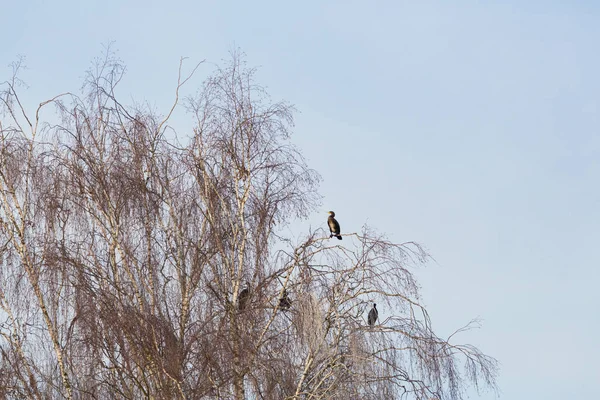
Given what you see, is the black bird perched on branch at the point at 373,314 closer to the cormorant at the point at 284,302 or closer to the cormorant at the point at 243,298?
the cormorant at the point at 284,302

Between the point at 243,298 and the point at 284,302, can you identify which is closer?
the point at 284,302

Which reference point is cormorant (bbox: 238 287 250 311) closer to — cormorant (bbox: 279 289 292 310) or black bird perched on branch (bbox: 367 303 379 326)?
cormorant (bbox: 279 289 292 310)

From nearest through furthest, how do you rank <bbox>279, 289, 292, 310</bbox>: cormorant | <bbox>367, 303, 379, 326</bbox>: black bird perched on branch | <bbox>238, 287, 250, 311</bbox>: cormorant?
<bbox>367, 303, 379, 326</bbox>: black bird perched on branch < <bbox>279, 289, 292, 310</bbox>: cormorant < <bbox>238, 287, 250, 311</bbox>: cormorant

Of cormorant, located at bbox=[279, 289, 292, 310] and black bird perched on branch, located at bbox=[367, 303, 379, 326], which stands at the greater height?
cormorant, located at bbox=[279, 289, 292, 310]

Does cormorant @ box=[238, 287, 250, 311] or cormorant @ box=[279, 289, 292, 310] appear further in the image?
cormorant @ box=[238, 287, 250, 311]

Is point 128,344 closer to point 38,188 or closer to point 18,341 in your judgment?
point 18,341

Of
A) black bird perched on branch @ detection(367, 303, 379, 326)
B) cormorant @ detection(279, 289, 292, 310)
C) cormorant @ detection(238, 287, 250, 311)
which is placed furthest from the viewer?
cormorant @ detection(238, 287, 250, 311)

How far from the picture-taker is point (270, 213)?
10.8 metres

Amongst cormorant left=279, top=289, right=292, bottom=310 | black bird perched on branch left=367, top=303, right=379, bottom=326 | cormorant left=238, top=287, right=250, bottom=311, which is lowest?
black bird perched on branch left=367, top=303, right=379, bottom=326

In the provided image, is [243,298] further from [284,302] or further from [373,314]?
[373,314]

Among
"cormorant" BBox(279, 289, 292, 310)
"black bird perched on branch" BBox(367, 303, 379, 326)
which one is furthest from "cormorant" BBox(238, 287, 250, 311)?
"black bird perched on branch" BBox(367, 303, 379, 326)

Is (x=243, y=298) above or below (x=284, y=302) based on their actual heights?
above

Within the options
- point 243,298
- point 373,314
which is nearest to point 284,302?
point 243,298

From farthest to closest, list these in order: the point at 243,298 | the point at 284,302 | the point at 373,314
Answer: the point at 243,298
the point at 284,302
the point at 373,314
